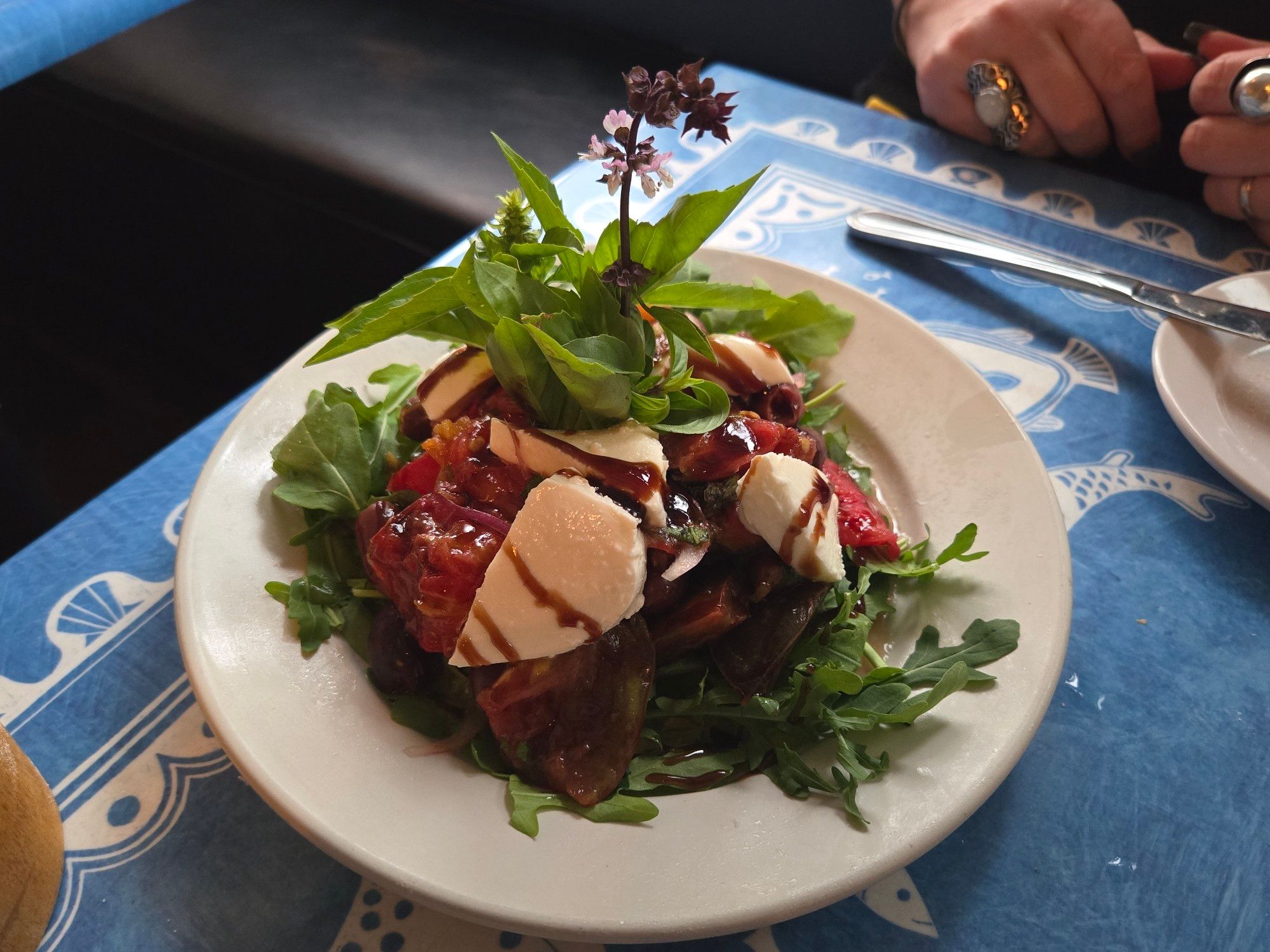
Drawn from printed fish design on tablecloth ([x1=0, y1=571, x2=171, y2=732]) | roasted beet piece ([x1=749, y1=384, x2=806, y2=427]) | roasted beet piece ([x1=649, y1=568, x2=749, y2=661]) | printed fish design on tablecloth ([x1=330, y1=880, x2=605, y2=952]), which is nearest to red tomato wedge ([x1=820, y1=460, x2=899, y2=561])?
roasted beet piece ([x1=749, y1=384, x2=806, y2=427])

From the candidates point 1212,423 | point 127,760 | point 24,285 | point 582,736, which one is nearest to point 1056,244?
point 1212,423

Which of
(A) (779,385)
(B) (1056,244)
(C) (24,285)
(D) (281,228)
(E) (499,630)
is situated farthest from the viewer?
(D) (281,228)

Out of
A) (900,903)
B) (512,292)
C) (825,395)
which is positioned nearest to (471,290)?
(512,292)

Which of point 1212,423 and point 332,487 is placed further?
point 1212,423

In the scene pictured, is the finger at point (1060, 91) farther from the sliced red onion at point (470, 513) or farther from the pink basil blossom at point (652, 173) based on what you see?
the sliced red onion at point (470, 513)

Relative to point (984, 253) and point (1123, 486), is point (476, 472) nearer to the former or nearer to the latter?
point (1123, 486)

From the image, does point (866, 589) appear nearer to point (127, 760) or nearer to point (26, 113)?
point (127, 760)

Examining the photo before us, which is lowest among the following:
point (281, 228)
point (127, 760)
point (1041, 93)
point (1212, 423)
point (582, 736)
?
point (281, 228)
